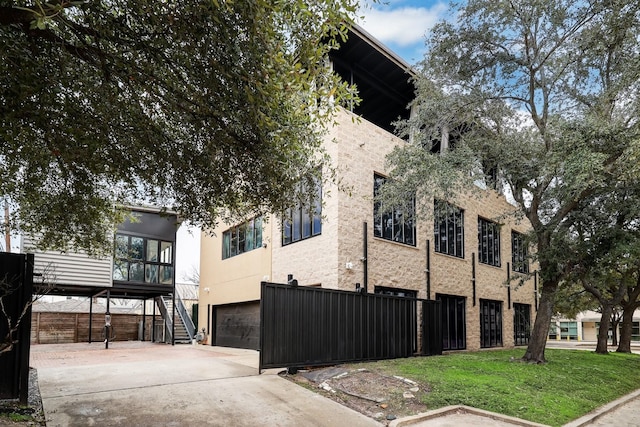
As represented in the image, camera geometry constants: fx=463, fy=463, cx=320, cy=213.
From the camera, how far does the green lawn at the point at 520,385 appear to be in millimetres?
7289

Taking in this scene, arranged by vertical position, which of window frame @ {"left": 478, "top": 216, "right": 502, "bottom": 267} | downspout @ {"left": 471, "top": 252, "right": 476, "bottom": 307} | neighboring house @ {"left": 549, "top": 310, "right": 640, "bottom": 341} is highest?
window frame @ {"left": 478, "top": 216, "right": 502, "bottom": 267}

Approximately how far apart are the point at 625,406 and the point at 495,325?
10.9m

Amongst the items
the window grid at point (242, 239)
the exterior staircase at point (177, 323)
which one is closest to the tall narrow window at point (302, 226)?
the window grid at point (242, 239)

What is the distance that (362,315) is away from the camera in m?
11.4

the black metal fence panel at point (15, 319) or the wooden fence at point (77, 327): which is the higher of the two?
the black metal fence panel at point (15, 319)

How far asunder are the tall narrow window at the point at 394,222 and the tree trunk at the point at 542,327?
13.6 ft

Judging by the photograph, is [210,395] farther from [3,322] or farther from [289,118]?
[289,118]

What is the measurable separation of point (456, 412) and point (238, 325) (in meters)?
12.2

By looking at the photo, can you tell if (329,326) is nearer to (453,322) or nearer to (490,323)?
(453,322)

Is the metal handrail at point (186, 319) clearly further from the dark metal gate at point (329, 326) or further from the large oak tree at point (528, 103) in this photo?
the large oak tree at point (528, 103)

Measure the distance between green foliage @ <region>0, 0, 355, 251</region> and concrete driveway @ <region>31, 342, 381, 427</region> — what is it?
9.73 ft

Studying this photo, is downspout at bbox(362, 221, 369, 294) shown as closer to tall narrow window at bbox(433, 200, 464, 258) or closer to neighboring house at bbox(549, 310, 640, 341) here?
tall narrow window at bbox(433, 200, 464, 258)

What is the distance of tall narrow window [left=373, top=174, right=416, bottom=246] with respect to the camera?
13.8 m

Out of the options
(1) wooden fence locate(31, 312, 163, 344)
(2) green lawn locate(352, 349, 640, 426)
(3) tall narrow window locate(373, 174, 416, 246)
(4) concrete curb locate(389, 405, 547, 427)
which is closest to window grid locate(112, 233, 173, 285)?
(1) wooden fence locate(31, 312, 163, 344)
